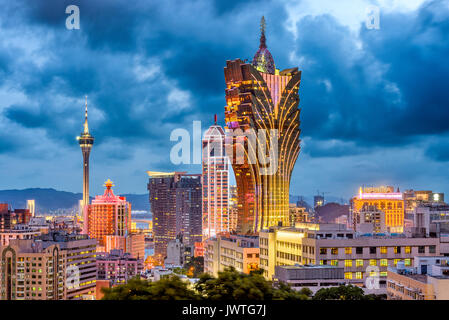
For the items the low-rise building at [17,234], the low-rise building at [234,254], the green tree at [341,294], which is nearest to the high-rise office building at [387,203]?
the low-rise building at [17,234]

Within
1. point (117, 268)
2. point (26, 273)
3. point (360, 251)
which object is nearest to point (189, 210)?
point (117, 268)

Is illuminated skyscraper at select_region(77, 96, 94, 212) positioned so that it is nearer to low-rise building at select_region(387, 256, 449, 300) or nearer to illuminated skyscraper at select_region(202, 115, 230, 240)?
illuminated skyscraper at select_region(202, 115, 230, 240)

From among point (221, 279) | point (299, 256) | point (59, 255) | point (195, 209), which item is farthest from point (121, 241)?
point (221, 279)

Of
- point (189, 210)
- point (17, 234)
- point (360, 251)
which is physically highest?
point (189, 210)

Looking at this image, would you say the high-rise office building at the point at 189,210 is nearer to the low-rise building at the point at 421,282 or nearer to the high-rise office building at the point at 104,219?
the high-rise office building at the point at 104,219

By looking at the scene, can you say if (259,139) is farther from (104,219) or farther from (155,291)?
(155,291)
